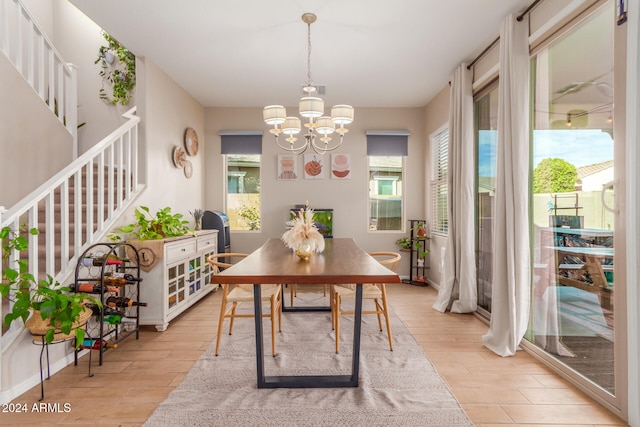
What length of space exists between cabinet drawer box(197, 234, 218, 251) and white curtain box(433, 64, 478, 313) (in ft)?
9.36

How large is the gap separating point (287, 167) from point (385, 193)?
65.0 inches

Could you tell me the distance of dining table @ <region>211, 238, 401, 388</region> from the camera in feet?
6.11

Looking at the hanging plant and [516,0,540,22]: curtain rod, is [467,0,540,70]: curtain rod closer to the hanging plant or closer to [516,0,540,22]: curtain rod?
[516,0,540,22]: curtain rod

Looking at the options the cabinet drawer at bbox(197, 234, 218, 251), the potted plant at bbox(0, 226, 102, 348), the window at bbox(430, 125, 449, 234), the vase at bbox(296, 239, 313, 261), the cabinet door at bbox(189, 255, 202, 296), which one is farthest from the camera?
the window at bbox(430, 125, 449, 234)

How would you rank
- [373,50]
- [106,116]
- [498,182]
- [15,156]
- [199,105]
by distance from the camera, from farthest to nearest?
[199,105] < [106,116] < [373,50] < [15,156] < [498,182]

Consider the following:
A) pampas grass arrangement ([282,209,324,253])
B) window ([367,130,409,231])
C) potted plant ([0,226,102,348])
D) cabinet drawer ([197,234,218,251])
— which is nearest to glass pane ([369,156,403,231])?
window ([367,130,409,231])

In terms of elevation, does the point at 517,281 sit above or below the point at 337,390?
above

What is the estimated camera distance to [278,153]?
5.57m

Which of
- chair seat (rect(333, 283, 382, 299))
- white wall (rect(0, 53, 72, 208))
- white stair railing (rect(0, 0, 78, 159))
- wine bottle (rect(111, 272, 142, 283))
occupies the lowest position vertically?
chair seat (rect(333, 283, 382, 299))

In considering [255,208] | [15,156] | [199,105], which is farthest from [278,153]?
[15,156]

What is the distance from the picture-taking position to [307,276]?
1.88 meters

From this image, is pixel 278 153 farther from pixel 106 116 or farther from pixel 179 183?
pixel 106 116

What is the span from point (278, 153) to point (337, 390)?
159 inches

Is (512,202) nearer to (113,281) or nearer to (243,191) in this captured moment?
(113,281)
